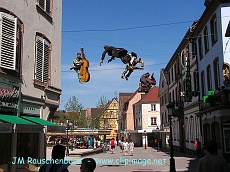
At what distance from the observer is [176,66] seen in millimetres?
36969

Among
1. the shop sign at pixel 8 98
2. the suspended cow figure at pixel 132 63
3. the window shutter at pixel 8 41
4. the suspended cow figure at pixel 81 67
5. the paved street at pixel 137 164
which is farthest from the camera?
the paved street at pixel 137 164

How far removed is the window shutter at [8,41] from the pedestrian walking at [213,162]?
7958mm

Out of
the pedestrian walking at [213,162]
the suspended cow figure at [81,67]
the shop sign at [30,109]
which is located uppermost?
the suspended cow figure at [81,67]

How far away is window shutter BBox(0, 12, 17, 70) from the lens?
1150 centimetres

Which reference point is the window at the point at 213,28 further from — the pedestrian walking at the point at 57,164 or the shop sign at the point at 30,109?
the pedestrian walking at the point at 57,164

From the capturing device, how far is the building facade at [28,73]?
11.7 m

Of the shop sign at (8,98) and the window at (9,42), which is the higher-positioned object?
the window at (9,42)

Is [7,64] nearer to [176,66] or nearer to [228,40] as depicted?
[228,40]

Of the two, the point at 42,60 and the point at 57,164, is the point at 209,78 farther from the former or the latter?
the point at 57,164

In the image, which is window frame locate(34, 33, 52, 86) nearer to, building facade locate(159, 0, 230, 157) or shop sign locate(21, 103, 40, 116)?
shop sign locate(21, 103, 40, 116)

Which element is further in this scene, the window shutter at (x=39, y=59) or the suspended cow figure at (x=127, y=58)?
the window shutter at (x=39, y=59)

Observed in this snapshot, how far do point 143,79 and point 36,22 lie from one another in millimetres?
5504

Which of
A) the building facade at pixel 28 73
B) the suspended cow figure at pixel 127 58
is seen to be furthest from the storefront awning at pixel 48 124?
the suspended cow figure at pixel 127 58

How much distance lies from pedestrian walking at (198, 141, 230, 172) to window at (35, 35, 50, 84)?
965cm
